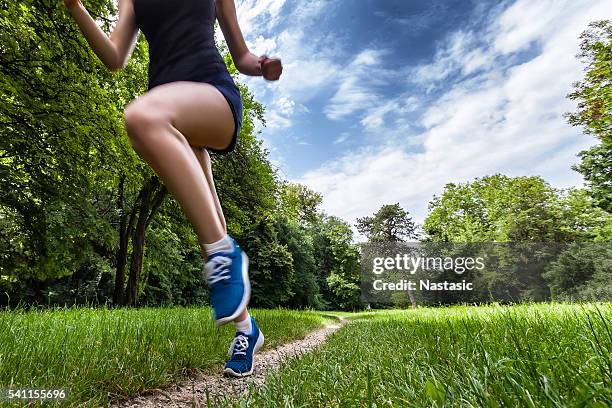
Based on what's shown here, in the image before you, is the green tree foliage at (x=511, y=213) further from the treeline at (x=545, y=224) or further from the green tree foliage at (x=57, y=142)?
A: the green tree foliage at (x=57, y=142)

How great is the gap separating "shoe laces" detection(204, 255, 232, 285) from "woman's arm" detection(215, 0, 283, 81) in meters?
1.06

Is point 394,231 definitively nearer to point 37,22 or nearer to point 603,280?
point 603,280

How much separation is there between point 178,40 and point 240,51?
48 centimetres

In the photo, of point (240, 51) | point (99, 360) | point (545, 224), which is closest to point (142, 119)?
point (240, 51)

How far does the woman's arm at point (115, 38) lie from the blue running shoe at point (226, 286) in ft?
3.73

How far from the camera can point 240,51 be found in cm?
222

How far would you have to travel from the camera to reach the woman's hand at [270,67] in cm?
202

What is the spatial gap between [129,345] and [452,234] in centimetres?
4347

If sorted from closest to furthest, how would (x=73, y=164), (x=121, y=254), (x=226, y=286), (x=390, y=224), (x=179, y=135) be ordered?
(x=226, y=286)
(x=179, y=135)
(x=73, y=164)
(x=121, y=254)
(x=390, y=224)

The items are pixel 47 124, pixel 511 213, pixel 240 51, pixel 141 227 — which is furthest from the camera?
pixel 511 213

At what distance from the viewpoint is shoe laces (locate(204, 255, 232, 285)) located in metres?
1.52

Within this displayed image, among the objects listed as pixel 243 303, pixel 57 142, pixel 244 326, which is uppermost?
pixel 57 142

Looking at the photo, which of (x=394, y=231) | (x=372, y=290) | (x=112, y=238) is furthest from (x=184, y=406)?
(x=394, y=231)

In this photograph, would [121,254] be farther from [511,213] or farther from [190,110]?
[511,213]
